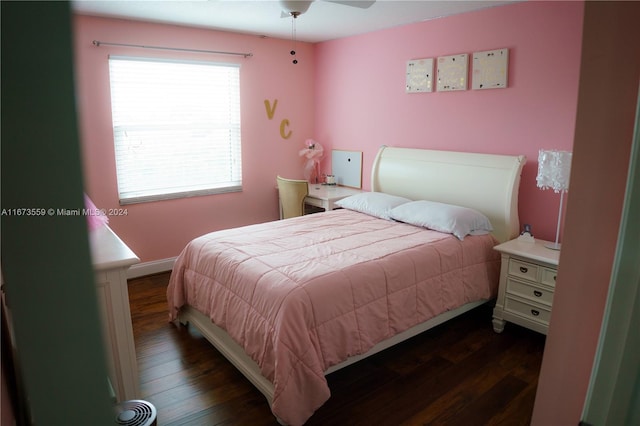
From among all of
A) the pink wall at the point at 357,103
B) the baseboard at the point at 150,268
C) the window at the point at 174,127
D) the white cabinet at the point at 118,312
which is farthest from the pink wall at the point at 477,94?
the white cabinet at the point at 118,312

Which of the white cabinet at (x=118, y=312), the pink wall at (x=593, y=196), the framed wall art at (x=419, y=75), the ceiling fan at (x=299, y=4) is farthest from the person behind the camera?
the framed wall art at (x=419, y=75)

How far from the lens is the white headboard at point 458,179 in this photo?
332 cm

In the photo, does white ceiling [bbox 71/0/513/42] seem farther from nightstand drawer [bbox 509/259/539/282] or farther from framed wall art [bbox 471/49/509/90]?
nightstand drawer [bbox 509/259/539/282]

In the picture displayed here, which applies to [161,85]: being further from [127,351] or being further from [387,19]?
[127,351]

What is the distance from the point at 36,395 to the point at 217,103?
178 inches

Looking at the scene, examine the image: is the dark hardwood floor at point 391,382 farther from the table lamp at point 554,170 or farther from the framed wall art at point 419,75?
the framed wall art at point 419,75

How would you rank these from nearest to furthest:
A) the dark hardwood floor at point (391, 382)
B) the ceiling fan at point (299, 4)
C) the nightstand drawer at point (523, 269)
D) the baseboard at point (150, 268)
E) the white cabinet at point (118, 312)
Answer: the white cabinet at point (118, 312) < the dark hardwood floor at point (391, 382) < the ceiling fan at point (299, 4) < the nightstand drawer at point (523, 269) < the baseboard at point (150, 268)

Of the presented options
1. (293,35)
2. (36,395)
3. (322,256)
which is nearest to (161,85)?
(293,35)

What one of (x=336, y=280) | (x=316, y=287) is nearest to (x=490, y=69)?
(x=336, y=280)

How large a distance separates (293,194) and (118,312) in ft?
8.51

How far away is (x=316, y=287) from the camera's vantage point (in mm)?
2244

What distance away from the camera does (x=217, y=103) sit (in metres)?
4.53

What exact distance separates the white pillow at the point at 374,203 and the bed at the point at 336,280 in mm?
15

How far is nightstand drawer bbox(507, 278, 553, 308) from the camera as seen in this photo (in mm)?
2842
